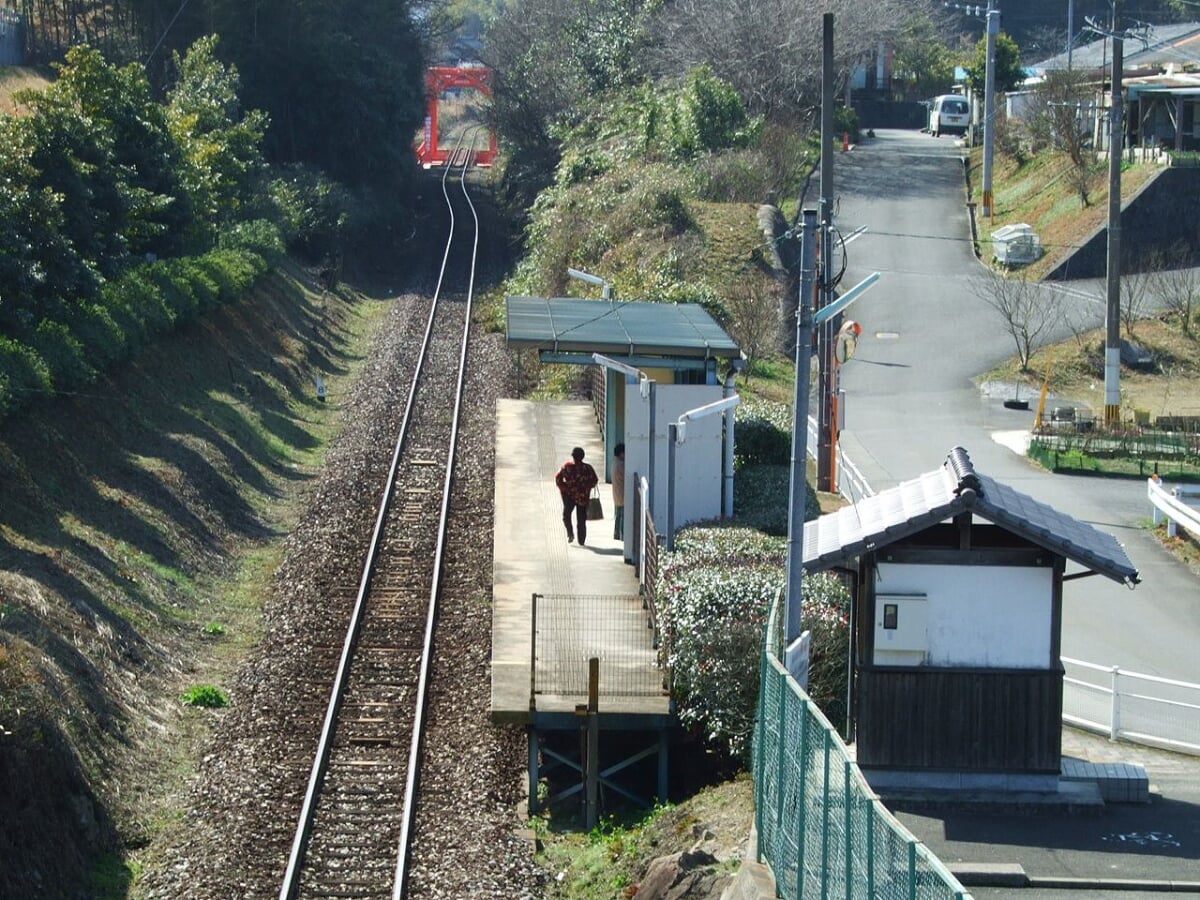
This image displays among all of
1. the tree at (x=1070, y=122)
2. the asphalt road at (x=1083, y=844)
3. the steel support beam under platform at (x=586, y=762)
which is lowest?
the steel support beam under platform at (x=586, y=762)

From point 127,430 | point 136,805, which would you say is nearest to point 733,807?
point 136,805

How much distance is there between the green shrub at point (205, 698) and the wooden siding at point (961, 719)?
6770 millimetres

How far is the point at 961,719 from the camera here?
11141mm

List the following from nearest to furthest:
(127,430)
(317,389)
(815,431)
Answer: (127,430) → (815,431) → (317,389)

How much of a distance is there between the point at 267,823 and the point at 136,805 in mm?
1118

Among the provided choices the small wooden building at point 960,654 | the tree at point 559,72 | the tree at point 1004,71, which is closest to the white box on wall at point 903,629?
the small wooden building at point 960,654

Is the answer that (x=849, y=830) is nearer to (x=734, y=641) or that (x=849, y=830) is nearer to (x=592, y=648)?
(x=734, y=641)

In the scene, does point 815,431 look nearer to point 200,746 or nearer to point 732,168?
point 200,746

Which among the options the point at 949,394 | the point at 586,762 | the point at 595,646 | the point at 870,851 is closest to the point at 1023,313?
the point at 949,394

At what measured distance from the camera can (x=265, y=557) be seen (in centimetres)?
2053

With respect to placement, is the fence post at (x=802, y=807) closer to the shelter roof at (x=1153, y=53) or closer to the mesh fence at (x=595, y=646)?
the mesh fence at (x=595, y=646)

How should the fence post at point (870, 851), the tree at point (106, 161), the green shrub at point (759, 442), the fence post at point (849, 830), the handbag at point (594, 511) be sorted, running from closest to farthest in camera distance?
the fence post at point (870, 851) → the fence post at point (849, 830) → the handbag at point (594, 511) → the green shrub at point (759, 442) → the tree at point (106, 161)

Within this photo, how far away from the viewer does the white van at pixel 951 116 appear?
61.2 metres

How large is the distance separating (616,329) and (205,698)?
26.0ft
